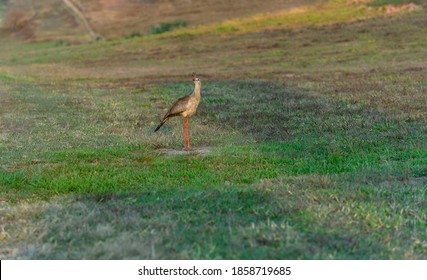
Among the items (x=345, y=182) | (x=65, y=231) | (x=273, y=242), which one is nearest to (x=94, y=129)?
(x=345, y=182)

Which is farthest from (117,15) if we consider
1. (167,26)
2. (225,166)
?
(225,166)

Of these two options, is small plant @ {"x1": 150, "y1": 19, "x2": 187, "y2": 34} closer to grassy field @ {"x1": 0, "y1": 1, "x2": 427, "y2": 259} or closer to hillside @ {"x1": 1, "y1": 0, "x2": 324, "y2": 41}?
hillside @ {"x1": 1, "y1": 0, "x2": 324, "y2": 41}

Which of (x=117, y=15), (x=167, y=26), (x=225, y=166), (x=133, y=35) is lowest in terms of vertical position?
(x=133, y=35)

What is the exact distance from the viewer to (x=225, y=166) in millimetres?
10945

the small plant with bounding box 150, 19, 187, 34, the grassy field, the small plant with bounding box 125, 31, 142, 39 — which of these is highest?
the grassy field

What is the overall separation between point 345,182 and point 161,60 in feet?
93.6

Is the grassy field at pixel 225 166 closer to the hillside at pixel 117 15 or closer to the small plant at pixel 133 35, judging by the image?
the small plant at pixel 133 35

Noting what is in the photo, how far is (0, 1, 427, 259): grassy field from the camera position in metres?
6.75

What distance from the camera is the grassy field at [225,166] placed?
675 cm

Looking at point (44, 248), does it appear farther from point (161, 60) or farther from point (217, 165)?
point (161, 60)

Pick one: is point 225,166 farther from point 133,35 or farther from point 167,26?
point 133,35

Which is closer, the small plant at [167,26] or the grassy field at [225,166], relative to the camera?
→ the grassy field at [225,166]

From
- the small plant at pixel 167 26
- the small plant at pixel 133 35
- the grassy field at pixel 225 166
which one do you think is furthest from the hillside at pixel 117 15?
the grassy field at pixel 225 166

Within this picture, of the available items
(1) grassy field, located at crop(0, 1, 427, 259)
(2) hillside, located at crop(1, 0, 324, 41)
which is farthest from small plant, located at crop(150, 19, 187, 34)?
(1) grassy field, located at crop(0, 1, 427, 259)
